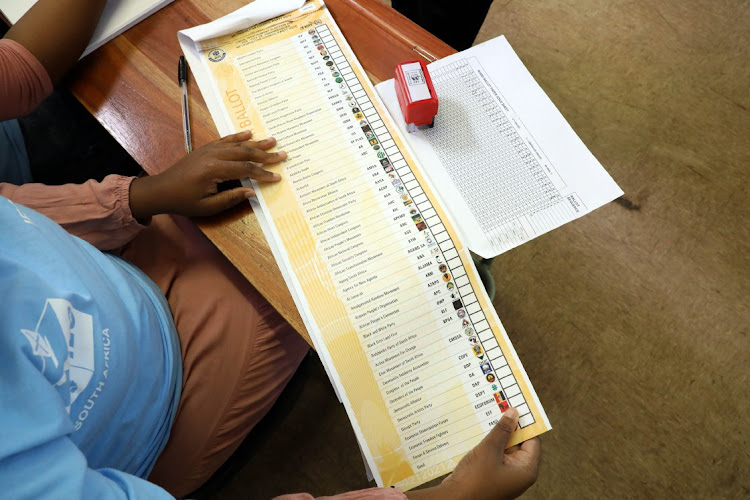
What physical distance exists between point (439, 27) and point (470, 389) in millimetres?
924

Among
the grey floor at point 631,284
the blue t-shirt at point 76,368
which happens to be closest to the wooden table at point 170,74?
the blue t-shirt at point 76,368

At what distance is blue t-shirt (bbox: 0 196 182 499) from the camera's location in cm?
42

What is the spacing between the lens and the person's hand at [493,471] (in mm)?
520

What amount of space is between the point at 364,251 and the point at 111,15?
2.04 ft

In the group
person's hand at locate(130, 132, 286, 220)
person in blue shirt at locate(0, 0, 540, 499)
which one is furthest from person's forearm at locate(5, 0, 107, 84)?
person's hand at locate(130, 132, 286, 220)

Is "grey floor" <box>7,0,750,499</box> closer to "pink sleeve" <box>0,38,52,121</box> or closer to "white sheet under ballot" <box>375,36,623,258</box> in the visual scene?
"pink sleeve" <box>0,38,52,121</box>

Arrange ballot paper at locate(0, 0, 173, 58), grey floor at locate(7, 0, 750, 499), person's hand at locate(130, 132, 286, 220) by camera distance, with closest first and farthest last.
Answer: person's hand at locate(130, 132, 286, 220) → ballot paper at locate(0, 0, 173, 58) → grey floor at locate(7, 0, 750, 499)

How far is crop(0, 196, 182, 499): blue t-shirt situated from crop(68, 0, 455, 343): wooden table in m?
0.16

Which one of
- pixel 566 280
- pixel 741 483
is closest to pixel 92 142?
pixel 566 280

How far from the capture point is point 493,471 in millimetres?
520

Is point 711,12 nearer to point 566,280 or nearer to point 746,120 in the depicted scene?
point 746,120

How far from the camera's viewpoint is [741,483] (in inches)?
45.4

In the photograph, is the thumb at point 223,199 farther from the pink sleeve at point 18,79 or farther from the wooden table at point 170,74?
the pink sleeve at point 18,79

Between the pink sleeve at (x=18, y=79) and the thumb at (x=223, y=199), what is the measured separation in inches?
14.4
